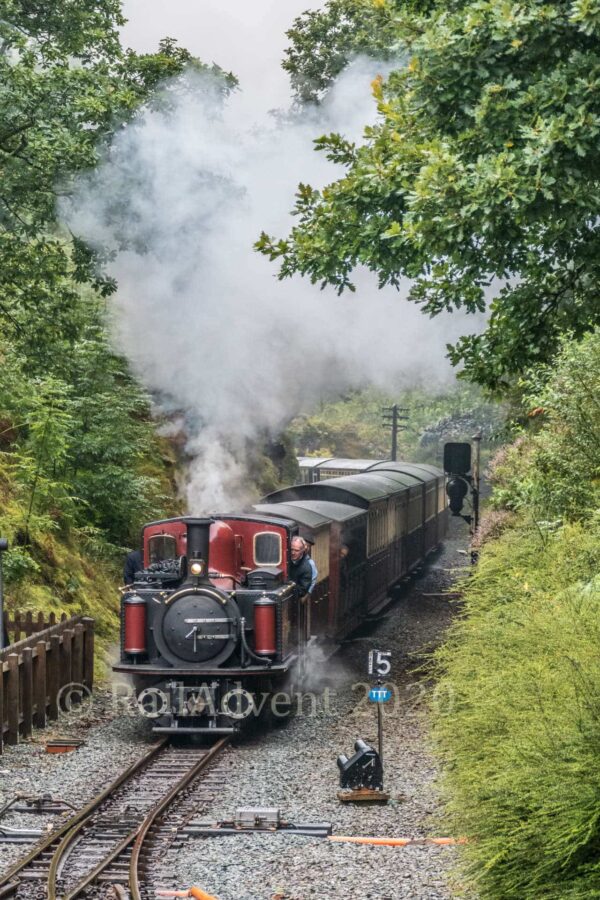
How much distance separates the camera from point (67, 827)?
349 inches

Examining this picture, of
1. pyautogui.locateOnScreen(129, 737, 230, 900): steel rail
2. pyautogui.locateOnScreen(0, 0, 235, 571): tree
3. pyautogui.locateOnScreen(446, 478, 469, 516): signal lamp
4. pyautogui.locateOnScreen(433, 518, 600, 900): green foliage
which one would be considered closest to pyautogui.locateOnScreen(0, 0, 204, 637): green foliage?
pyautogui.locateOnScreen(0, 0, 235, 571): tree

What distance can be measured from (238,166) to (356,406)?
43.3m

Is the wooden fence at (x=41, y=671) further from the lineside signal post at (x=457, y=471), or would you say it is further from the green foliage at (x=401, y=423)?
the green foliage at (x=401, y=423)

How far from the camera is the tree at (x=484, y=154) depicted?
9.63m

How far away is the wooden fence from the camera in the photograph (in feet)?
39.5

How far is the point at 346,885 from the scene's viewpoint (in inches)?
294

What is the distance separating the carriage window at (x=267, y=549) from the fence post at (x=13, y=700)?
2.84 metres

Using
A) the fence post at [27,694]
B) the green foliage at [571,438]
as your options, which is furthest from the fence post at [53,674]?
the green foliage at [571,438]

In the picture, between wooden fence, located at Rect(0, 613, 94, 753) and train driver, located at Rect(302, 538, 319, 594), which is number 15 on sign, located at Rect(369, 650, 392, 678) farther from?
wooden fence, located at Rect(0, 613, 94, 753)

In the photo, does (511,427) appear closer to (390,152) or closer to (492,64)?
(390,152)

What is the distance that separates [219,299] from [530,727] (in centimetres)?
1711

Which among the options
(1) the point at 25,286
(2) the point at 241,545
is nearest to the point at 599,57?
(2) the point at 241,545

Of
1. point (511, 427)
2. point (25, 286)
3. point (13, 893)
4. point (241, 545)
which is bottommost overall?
point (13, 893)

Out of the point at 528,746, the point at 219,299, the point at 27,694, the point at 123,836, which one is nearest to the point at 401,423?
the point at 219,299
